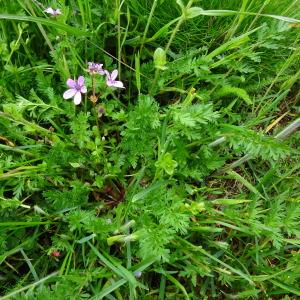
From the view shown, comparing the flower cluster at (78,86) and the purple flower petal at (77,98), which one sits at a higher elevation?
the flower cluster at (78,86)

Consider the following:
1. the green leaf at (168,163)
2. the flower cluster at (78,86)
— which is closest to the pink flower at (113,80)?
the flower cluster at (78,86)

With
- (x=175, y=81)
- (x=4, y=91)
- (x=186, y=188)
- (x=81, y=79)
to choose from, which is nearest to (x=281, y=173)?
(x=186, y=188)

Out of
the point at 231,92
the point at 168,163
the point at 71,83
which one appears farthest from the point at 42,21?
the point at 231,92

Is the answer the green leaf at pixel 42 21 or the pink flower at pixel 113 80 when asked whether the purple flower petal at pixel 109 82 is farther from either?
the green leaf at pixel 42 21

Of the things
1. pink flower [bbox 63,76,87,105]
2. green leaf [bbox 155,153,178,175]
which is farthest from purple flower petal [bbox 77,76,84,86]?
green leaf [bbox 155,153,178,175]

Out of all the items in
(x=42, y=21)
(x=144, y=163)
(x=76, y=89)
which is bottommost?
(x=144, y=163)

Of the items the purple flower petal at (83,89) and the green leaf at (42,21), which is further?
the purple flower petal at (83,89)

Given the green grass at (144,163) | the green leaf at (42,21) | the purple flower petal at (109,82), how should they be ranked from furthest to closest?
the purple flower petal at (109,82), the green grass at (144,163), the green leaf at (42,21)

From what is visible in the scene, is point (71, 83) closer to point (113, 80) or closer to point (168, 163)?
point (113, 80)

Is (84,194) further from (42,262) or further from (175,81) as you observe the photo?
(175,81)
